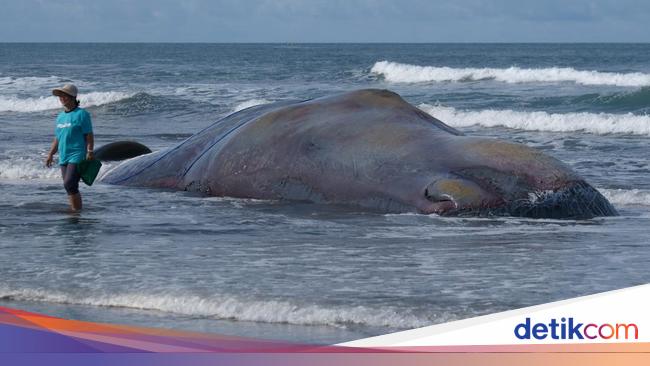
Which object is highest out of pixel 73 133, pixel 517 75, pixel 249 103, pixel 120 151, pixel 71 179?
pixel 73 133

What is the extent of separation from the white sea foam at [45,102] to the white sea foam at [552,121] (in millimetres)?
10840

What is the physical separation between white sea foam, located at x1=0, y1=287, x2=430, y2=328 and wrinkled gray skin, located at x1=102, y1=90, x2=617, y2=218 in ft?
10.3

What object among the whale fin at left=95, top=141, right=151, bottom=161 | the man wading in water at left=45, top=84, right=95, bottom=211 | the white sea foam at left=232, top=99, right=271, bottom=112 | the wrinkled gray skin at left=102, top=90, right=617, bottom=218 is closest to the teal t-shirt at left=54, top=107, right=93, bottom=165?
the man wading in water at left=45, top=84, right=95, bottom=211

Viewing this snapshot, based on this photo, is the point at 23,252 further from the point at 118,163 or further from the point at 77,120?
the point at 118,163

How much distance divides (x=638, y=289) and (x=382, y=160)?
4.30 metres

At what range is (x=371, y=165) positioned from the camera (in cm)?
1022

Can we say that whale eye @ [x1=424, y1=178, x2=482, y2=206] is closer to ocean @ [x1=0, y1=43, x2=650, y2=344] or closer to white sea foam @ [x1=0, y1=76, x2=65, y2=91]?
ocean @ [x1=0, y1=43, x2=650, y2=344]

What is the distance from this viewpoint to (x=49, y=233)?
9.46 metres

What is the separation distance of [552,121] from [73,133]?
15894 mm

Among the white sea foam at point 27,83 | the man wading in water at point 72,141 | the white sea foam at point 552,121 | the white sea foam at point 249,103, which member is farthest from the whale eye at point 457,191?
the white sea foam at point 27,83

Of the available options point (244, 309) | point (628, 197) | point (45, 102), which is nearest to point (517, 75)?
point (45, 102)

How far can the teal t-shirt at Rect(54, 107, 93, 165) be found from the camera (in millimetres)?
10656

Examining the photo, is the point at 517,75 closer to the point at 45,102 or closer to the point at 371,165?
the point at 45,102

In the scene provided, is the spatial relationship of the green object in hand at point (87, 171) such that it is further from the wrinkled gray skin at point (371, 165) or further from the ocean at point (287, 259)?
the wrinkled gray skin at point (371, 165)
